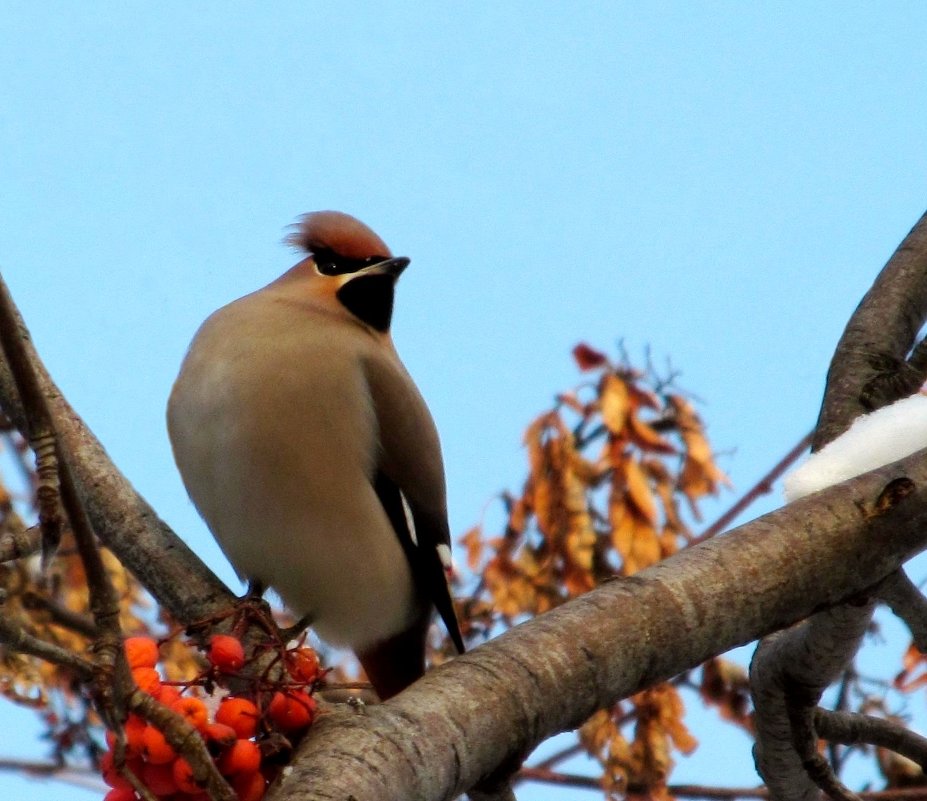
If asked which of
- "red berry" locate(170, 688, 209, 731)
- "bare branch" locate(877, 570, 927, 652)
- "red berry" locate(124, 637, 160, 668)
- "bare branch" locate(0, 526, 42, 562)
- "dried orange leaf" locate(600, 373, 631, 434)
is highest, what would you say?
"dried orange leaf" locate(600, 373, 631, 434)

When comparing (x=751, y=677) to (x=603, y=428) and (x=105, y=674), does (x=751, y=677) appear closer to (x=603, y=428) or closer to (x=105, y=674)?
(x=105, y=674)

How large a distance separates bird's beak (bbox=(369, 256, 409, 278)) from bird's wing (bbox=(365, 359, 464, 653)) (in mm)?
402

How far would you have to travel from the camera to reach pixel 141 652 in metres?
2.14

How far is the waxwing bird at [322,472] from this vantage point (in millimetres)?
3479

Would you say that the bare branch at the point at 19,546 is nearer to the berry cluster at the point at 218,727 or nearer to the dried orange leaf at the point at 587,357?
the berry cluster at the point at 218,727

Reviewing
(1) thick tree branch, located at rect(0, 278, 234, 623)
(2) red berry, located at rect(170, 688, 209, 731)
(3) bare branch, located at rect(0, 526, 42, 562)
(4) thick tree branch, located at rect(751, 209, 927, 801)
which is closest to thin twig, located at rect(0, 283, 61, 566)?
(3) bare branch, located at rect(0, 526, 42, 562)

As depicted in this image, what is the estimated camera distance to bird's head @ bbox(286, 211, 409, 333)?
13.8ft

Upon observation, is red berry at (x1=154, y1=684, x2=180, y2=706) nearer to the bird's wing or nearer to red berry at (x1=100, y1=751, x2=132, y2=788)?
red berry at (x1=100, y1=751, x2=132, y2=788)

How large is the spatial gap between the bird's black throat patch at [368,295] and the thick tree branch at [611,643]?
189 cm

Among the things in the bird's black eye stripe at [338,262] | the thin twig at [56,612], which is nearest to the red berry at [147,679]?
the bird's black eye stripe at [338,262]

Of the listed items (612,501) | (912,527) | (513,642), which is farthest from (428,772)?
(612,501)

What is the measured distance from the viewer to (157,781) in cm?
209

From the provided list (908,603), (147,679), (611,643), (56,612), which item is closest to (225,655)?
(147,679)

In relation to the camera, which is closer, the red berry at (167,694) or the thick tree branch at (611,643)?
the thick tree branch at (611,643)
